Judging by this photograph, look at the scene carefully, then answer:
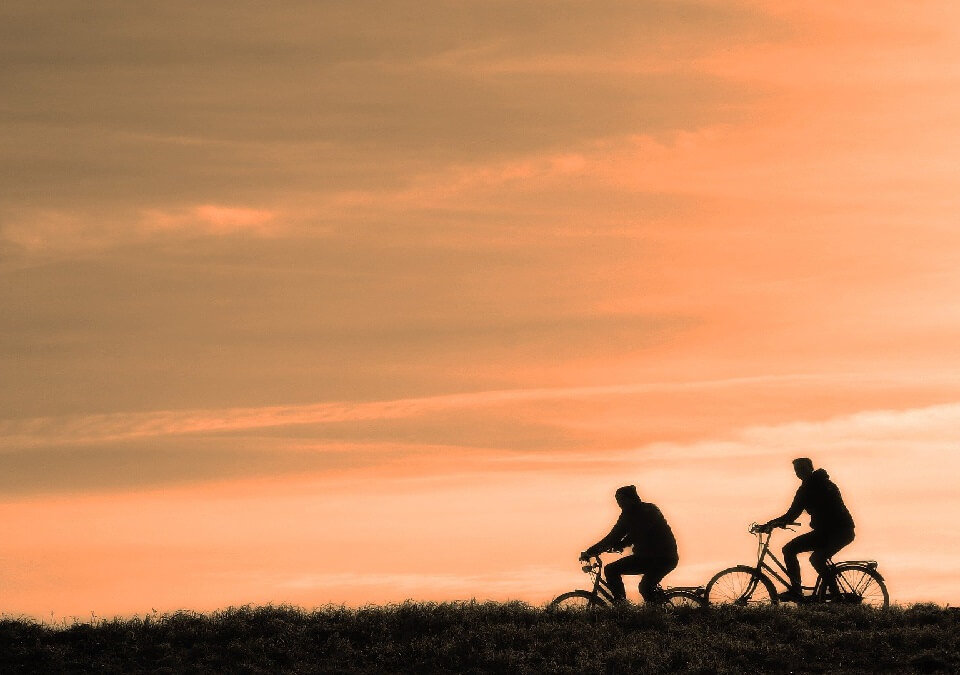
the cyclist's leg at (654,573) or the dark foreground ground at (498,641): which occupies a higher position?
the cyclist's leg at (654,573)

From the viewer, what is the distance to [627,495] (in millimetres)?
23453

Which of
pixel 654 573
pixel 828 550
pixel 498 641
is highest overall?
pixel 828 550

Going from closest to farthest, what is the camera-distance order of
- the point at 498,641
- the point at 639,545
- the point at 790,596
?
the point at 498,641
the point at 639,545
the point at 790,596

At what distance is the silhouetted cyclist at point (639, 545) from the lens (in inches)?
910

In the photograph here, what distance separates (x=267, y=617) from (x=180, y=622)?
5.02 ft

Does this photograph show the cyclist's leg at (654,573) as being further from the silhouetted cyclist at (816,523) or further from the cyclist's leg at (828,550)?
the cyclist's leg at (828,550)

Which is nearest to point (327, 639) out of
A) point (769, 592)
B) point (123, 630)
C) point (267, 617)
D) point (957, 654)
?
point (267, 617)

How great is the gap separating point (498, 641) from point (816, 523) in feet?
19.4

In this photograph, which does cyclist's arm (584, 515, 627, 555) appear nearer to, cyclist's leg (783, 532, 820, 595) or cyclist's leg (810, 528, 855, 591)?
cyclist's leg (783, 532, 820, 595)

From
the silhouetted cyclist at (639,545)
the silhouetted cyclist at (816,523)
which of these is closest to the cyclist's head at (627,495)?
the silhouetted cyclist at (639,545)

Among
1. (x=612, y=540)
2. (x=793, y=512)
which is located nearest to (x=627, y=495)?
(x=612, y=540)

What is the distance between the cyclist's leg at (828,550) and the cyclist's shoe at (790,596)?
530mm

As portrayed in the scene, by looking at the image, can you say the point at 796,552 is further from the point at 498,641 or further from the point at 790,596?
the point at 498,641

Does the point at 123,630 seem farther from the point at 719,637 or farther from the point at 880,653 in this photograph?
the point at 880,653
